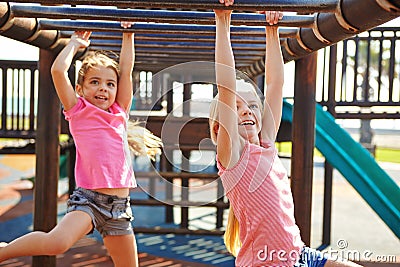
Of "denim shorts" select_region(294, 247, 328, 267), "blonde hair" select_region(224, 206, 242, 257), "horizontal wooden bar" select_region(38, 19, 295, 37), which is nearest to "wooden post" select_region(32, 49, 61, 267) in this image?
"horizontal wooden bar" select_region(38, 19, 295, 37)

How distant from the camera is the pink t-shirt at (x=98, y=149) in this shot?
2.42 metres

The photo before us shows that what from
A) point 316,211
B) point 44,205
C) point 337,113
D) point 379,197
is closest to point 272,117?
point 44,205

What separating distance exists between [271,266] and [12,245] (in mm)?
1043

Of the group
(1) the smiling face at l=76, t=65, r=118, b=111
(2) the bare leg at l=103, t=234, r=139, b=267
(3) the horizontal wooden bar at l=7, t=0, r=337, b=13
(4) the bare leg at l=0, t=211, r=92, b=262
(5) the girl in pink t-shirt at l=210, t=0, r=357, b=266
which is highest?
(3) the horizontal wooden bar at l=7, t=0, r=337, b=13

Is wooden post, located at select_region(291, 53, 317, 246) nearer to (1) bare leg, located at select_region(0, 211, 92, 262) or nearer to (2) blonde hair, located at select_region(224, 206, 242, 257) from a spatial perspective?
(2) blonde hair, located at select_region(224, 206, 242, 257)

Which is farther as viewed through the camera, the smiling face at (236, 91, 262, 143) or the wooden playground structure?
the smiling face at (236, 91, 262, 143)

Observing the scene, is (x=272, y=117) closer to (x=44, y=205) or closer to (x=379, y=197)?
(x=44, y=205)

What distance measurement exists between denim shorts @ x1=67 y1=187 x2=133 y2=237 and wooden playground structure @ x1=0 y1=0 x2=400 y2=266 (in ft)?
2.28

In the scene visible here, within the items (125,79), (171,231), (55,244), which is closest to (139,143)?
(125,79)

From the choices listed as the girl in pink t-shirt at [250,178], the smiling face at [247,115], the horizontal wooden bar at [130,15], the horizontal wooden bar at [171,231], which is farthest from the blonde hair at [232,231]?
the horizontal wooden bar at [171,231]

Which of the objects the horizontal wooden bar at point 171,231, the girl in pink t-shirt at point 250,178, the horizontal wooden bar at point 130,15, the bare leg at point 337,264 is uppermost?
the horizontal wooden bar at point 130,15

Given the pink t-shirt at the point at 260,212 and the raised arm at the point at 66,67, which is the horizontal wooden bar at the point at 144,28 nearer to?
the raised arm at the point at 66,67

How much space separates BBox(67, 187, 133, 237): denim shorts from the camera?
2.40 meters

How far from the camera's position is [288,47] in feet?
8.41
